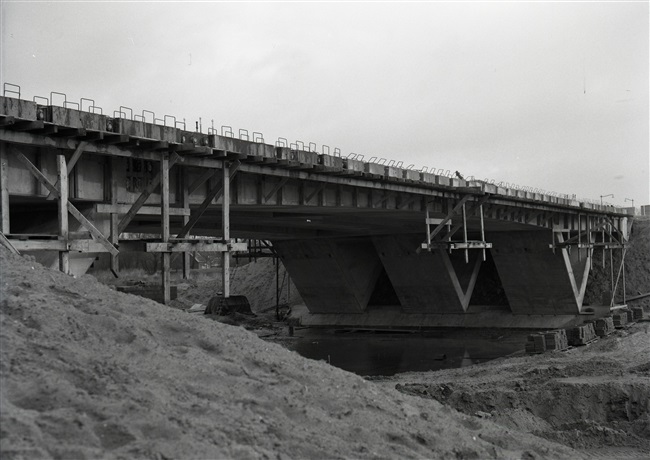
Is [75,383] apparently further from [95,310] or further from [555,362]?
[555,362]

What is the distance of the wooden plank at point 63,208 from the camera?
16.7 meters

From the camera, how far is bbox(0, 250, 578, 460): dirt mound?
7828 millimetres

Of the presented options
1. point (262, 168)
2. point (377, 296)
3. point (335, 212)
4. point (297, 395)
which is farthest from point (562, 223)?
point (297, 395)

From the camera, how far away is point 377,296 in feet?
180

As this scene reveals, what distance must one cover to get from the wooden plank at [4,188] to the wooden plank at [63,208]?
3.59 feet

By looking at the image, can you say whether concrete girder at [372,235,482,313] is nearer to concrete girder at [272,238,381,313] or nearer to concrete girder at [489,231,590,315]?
concrete girder at [489,231,590,315]

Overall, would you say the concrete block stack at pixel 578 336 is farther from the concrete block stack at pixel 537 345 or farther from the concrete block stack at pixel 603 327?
the concrete block stack at pixel 603 327

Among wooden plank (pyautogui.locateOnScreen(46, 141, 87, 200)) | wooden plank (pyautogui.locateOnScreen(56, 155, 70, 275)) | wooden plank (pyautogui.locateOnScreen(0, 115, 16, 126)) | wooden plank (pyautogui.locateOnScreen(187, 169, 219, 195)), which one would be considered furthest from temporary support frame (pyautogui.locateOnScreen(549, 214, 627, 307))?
wooden plank (pyautogui.locateOnScreen(0, 115, 16, 126))

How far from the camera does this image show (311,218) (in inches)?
1437

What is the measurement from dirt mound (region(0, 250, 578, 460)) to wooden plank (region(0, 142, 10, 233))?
3.84 m

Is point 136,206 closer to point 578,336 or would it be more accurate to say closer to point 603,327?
point 578,336

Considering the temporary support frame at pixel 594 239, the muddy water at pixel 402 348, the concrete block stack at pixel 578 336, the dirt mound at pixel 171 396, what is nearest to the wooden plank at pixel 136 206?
the dirt mound at pixel 171 396

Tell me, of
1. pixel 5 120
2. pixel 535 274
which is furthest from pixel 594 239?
pixel 5 120

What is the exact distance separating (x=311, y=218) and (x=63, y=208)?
20.4 m
